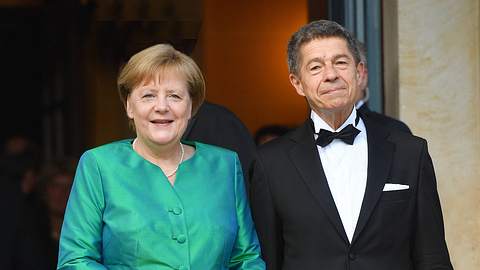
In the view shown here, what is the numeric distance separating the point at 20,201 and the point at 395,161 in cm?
312

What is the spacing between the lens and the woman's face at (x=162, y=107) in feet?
11.3

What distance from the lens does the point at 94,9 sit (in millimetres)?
8516

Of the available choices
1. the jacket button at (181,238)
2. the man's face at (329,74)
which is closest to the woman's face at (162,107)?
the jacket button at (181,238)

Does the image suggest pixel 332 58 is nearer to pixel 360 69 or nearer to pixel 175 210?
pixel 360 69

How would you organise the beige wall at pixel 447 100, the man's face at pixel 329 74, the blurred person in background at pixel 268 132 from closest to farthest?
the man's face at pixel 329 74 < the beige wall at pixel 447 100 < the blurred person in background at pixel 268 132

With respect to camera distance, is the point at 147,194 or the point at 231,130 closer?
the point at 147,194

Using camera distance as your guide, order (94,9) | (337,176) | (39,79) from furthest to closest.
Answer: (39,79) < (94,9) < (337,176)

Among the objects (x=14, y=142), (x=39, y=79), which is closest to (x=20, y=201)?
(x=14, y=142)

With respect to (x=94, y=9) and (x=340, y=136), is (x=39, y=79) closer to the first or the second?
(x=94, y=9)

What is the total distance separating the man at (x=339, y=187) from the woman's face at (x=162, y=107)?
1.23ft

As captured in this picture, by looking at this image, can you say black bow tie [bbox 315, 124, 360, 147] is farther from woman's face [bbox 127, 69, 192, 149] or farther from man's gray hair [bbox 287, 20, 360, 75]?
woman's face [bbox 127, 69, 192, 149]

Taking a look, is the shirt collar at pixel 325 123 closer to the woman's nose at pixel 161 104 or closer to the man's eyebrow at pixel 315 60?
the man's eyebrow at pixel 315 60

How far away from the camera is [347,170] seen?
3.60 meters

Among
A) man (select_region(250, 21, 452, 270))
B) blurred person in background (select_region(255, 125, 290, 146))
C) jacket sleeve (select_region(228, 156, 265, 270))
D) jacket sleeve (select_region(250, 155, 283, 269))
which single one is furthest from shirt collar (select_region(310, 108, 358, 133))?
blurred person in background (select_region(255, 125, 290, 146))
